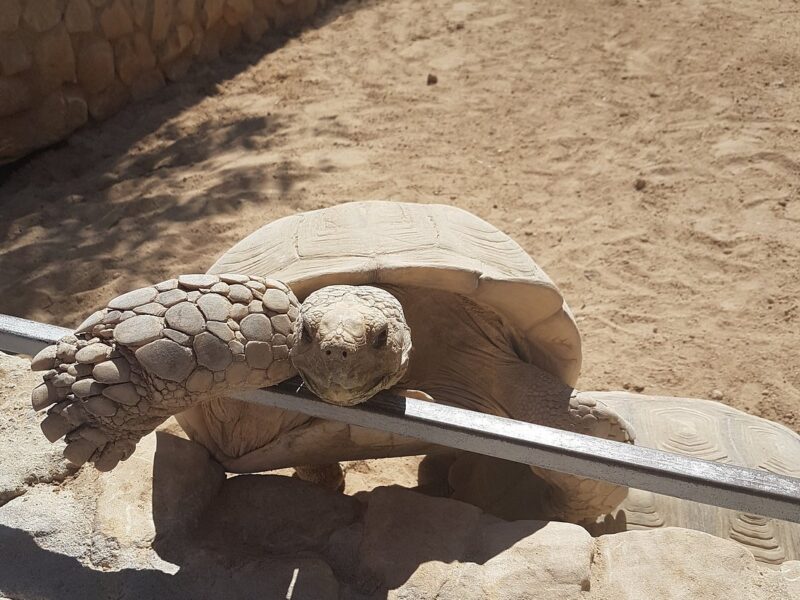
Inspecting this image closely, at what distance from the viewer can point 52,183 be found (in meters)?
5.07

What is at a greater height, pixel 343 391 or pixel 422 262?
pixel 422 262

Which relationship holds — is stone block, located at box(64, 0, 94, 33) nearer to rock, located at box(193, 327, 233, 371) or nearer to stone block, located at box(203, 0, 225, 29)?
stone block, located at box(203, 0, 225, 29)

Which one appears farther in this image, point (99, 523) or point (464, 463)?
point (464, 463)

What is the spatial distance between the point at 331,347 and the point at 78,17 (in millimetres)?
4703

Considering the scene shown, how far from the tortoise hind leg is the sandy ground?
1197 millimetres

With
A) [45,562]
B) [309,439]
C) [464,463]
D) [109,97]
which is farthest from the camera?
[109,97]

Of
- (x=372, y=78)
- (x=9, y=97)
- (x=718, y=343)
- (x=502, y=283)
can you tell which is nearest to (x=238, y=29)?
(x=372, y=78)

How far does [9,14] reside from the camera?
5.03m

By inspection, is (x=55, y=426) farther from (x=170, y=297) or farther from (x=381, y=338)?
(x=381, y=338)

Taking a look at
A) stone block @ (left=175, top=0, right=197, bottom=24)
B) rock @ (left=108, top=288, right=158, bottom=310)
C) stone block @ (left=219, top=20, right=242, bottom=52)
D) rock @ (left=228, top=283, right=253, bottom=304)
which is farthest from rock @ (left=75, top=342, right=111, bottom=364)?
stone block @ (left=219, top=20, right=242, bottom=52)

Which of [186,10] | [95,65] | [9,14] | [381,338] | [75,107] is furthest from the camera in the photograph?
[186,10]

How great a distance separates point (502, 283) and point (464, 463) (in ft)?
2.42

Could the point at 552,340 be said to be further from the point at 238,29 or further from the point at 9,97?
the point at 238,29

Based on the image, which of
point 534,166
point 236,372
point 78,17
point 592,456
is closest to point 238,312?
point 236,372
